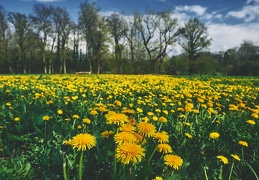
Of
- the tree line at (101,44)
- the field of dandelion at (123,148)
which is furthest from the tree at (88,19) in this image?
the field of dandelion at (123,148)

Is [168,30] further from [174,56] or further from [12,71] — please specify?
[12,71]

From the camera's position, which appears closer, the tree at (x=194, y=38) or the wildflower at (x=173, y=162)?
the wildflower at (x=173, y=162)

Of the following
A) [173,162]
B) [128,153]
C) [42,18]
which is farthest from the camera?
[42,18]

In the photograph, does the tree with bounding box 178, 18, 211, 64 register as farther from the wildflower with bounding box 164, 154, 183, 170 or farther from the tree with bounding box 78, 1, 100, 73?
the wildflower with bounding box 164, 154, 183, 170

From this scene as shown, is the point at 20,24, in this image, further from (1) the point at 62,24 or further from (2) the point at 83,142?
(2) the point at 83,142

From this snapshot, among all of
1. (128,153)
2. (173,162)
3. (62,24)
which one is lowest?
(173,162)

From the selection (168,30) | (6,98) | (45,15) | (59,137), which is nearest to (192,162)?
(59,137)

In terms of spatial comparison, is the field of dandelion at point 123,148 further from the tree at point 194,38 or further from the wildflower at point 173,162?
the tree at point 194,38

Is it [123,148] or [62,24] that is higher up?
[62,24]

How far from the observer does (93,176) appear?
71.5 inches

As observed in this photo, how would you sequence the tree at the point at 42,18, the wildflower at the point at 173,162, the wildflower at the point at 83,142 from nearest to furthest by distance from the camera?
the wildflower at the point at 83,142
the wildflower at the point at 173,162
the tree at the point at 42,18

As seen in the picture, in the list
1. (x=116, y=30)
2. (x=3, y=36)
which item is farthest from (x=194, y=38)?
(x=3, y=36)

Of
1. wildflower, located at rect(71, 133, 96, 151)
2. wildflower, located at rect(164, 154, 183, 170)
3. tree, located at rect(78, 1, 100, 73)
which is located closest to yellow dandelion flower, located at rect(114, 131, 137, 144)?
wildflower, located at rect(71, 133, 96, 151)

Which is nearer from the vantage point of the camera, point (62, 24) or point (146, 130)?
point (146, 130)
